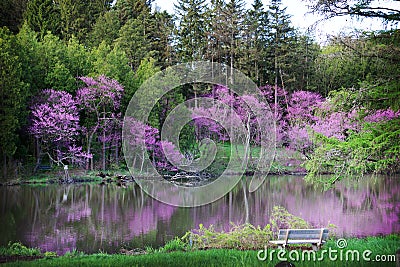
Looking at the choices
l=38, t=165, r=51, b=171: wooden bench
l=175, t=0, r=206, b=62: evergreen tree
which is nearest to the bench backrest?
l=38, t=165, r=51, b=171: wooden bench

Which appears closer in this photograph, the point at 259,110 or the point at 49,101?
the point at 49,101

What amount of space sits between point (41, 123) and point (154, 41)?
16.0 metres

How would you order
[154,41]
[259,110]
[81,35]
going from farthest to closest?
[154,41]
[81,35]
[259,110]

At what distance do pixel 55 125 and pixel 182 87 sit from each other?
1137 centimetres

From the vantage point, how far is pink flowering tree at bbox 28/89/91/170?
20.5m

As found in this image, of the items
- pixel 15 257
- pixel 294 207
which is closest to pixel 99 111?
pixel 294 207

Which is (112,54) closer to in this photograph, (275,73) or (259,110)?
(259,110)

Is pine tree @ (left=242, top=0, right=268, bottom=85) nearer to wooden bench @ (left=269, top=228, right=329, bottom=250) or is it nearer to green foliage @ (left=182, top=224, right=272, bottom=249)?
green foliage @ (left=182, top=224, right=272, bottom=249)

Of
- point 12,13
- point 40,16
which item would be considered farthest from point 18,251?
point 12,13

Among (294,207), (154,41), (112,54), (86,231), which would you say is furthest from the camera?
(154,41)

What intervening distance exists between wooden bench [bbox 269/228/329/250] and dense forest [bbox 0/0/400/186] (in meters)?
1.71

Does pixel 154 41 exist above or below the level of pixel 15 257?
above

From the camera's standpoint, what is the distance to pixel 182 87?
30516 mm

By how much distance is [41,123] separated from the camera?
20.3 metres
